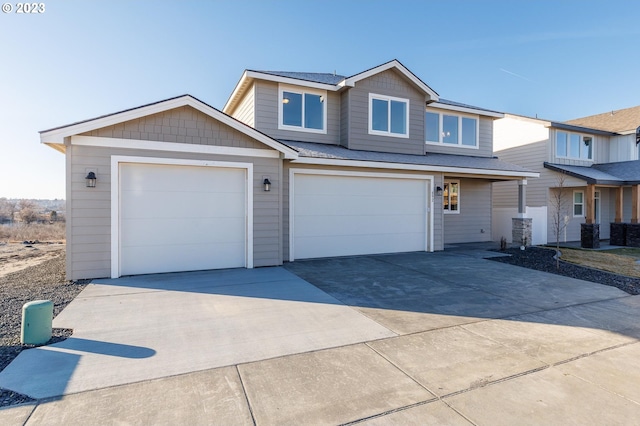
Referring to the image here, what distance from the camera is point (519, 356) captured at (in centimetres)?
357

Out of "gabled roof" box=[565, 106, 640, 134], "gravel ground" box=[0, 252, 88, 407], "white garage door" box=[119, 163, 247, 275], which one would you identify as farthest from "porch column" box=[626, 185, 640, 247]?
"gravel ground" box=[0, 252, 88, 407]

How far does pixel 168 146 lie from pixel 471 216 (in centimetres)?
1217

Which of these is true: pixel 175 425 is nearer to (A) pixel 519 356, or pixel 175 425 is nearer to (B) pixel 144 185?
(A) pixel 519 356

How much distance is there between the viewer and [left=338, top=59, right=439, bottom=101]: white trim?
1061 centimetres

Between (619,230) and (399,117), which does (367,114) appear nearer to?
(399,117)

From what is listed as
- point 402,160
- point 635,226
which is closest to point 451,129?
point 402,160

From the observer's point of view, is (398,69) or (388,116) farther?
(388,116)

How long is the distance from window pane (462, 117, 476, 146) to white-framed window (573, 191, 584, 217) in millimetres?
6597

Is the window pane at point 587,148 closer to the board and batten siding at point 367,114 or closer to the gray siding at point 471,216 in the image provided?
the gray siding at point 471,216

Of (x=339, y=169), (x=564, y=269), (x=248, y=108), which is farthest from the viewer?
(x=248, y=108)

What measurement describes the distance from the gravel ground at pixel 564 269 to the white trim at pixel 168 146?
7540 millimetres

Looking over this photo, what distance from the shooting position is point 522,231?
12.6 metres

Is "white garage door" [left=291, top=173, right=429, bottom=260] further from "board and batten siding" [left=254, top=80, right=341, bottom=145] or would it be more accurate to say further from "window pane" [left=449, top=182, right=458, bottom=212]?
"window pane" [left=449, top=182, right=458, bottom=212]

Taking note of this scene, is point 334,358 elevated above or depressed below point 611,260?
below
